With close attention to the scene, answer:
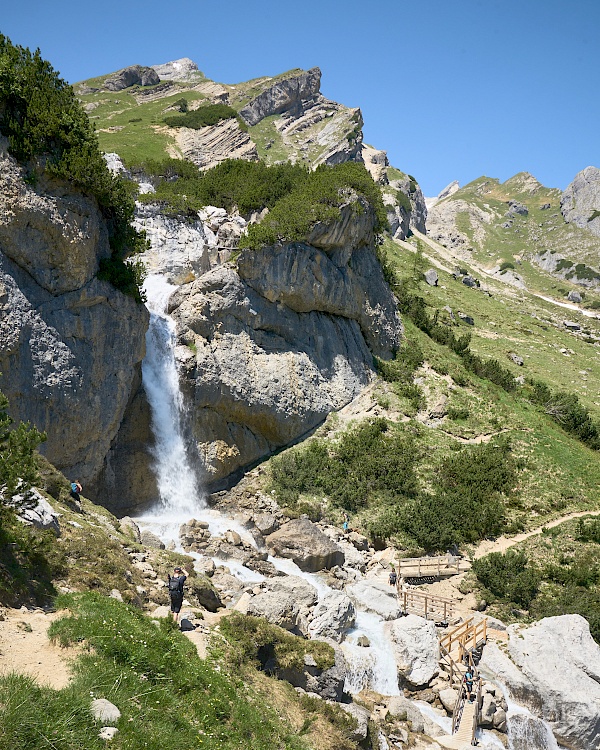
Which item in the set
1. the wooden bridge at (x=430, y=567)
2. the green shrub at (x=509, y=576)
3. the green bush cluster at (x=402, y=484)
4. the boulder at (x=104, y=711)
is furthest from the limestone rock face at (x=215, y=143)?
the boulder at (x=104, y=711)

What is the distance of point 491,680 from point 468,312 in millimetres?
55781

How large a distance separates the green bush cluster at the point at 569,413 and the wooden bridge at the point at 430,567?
746 inches

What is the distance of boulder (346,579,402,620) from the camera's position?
2327 centimetres

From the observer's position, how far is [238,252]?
38125mm

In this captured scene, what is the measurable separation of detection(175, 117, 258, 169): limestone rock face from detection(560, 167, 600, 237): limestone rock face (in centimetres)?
11138

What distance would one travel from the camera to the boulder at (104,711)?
8.61 meters

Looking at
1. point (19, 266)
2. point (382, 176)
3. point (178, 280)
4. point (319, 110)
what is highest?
point (319, 110)

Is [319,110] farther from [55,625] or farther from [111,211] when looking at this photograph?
[55,625]

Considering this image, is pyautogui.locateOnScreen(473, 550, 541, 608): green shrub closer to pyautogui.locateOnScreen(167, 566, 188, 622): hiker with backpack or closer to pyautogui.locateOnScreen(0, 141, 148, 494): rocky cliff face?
pyautogui.locateOnScreen(167, 566, 188, 622): hiker with backpack

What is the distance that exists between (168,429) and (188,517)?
5354 millimetres

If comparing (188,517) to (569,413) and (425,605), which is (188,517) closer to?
(425,605)

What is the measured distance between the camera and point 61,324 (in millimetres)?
24000

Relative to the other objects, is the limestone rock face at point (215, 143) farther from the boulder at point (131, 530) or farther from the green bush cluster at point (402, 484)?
the boulder at point (131, 530)

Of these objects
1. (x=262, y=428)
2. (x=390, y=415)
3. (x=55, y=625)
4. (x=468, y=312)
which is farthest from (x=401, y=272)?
(x=55, y=625)
